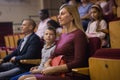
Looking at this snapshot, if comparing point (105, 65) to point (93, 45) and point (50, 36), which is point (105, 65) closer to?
point (93, 45)

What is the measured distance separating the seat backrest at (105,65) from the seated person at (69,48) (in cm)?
10

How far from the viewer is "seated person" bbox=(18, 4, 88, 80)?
1643mm

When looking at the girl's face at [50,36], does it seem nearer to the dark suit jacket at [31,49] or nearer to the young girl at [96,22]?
the dark suit jacket at [31,49]

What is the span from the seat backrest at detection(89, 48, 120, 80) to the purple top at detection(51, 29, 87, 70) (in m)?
0.09

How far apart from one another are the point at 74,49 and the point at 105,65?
294 mm

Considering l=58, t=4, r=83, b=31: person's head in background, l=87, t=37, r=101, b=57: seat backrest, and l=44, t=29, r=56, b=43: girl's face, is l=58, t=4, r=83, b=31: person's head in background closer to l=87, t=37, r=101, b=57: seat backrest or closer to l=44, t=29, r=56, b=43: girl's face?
l=87, t=37, r=101, b=57: seat backrest

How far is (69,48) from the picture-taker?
171 cm

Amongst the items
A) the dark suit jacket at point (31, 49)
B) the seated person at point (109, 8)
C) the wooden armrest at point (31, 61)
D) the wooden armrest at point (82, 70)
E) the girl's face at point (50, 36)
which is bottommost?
the wooden armrest at point (31, 61)

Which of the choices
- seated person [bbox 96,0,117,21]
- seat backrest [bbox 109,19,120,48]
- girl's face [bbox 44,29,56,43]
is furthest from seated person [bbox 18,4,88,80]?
seated person [bbox 96,0,117,21]

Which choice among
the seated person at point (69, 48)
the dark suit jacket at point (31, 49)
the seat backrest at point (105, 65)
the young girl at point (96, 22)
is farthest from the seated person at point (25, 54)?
the seat backrest at point (105, 65)

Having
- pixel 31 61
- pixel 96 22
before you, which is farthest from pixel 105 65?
pixel 96 22

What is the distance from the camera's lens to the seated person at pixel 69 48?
5.39ft

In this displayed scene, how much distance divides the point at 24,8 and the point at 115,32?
13.2ft

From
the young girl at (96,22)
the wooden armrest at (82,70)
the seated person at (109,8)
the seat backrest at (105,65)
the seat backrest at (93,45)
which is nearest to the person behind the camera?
the seat backrest at (105,65)
